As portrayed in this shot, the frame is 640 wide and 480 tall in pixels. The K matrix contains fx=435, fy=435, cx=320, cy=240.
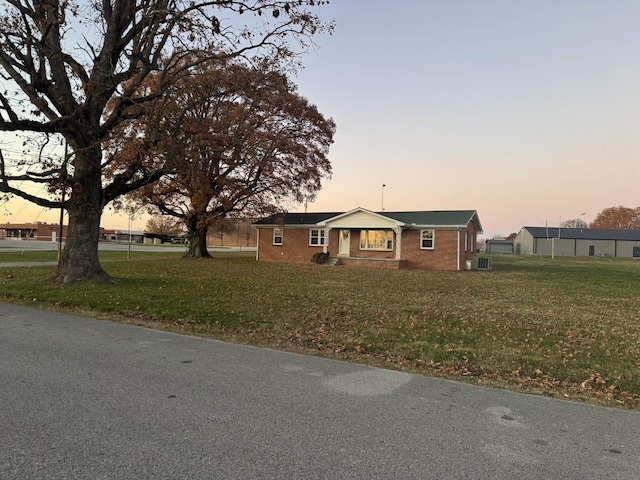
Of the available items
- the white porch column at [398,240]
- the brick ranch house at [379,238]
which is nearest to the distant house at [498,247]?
the brick ranch house at [379,238]

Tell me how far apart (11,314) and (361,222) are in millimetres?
22130

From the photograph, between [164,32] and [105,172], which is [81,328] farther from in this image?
[105,172]

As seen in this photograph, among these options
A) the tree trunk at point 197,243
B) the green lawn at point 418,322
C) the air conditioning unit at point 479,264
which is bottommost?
the green lawn at point 418,322

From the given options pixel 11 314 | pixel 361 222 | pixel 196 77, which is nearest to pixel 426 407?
pixel 11 314

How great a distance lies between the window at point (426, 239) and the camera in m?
27.8

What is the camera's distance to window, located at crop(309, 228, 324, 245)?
3092 cm

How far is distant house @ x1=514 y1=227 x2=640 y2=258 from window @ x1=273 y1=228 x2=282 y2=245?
5042cm

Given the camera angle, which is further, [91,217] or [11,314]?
[91,217]

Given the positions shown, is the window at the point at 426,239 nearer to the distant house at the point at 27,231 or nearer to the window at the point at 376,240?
the window at the point at 376,240

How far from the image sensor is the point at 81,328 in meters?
7.53

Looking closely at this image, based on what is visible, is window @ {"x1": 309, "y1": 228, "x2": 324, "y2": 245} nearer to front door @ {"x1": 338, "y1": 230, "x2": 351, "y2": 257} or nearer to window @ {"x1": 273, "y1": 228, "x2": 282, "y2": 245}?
front door @ {"x1": 338, "y1": 230, "x2": 351, "y2": 257}

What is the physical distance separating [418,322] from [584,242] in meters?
73.7

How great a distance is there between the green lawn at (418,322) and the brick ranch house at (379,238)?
1203 cm

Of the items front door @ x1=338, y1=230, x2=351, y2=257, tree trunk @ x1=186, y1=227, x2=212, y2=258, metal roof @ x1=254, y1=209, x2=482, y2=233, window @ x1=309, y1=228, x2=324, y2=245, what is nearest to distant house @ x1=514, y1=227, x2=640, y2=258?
metal roof @ x1=254, y1=209, x2=482, y2=233
